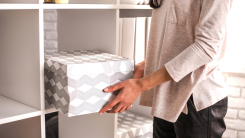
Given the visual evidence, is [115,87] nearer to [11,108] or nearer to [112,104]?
[112,104]

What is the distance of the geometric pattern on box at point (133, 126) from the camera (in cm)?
146

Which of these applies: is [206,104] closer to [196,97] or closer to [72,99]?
[196,97]

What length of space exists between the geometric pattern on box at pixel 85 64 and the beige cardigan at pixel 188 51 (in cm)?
16

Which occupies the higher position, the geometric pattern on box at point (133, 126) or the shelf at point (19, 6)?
the shelf at point (19, 6)

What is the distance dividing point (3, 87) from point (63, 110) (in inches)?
16.5

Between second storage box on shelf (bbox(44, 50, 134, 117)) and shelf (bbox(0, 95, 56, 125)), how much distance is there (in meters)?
0.06

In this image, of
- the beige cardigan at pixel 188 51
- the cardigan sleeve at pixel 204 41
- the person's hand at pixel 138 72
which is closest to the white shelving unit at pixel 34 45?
the person's hand at pixel 138 72

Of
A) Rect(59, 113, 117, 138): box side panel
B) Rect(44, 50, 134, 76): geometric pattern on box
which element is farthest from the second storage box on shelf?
Rect(59, 113, 117, 138): box side panel

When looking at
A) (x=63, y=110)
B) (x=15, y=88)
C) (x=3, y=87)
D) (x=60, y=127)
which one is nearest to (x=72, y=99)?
(x=63, y=110)

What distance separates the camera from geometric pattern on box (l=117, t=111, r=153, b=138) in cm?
146

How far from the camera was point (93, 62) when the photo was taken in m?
0.95

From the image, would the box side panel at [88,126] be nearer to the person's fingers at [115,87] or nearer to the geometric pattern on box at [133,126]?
the geometric pattern on box at [133,126]

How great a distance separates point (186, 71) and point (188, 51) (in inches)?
2.8

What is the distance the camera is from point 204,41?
872mm
